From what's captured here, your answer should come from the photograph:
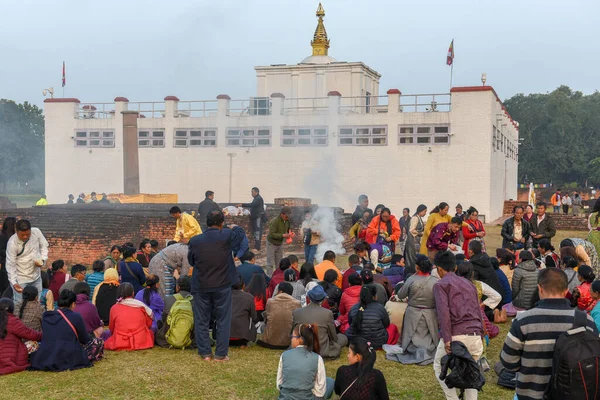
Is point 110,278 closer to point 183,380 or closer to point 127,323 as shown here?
point 127,323

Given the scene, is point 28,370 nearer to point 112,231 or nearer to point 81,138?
point 112,231

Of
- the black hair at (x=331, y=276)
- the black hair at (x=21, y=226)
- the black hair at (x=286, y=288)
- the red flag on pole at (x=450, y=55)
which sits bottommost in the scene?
the black hair at (x=286, y=288)

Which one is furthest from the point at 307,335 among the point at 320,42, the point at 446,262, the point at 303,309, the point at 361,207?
the point at 320,42

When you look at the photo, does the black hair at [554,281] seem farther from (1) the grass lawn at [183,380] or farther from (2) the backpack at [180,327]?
(2) the backpack at [180,327]

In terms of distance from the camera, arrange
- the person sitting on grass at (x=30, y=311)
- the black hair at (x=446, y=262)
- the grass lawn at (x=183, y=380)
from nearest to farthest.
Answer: the black hair at (x=446, y=262) < the grass lawn at (x=183, y=380) < the person sitting on grass at (x=30, y=311)

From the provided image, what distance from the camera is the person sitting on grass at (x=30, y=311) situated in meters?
7.17

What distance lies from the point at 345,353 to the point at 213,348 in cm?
163

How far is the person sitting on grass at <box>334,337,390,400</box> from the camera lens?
5.26 m

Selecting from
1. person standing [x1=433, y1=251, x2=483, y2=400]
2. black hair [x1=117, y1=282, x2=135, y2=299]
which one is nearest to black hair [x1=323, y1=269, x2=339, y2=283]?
black hair [x1=117, y1=282, x2=135, y2=299]

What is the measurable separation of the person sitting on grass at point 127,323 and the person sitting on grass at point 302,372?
277 cm

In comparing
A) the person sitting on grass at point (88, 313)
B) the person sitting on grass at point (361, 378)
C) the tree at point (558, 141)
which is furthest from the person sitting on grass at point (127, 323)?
the tree at point (558, 141)

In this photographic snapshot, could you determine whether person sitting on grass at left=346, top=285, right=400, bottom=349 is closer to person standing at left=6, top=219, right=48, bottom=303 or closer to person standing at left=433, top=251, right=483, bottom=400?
person standing at left=433, top=251, right=483, bottom=400

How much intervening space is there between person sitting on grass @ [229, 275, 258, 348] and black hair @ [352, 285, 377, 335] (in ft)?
4.16

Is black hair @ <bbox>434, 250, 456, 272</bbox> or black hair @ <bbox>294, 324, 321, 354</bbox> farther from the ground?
black hair @ <bbox>434, 250, 456, 272</bbox>
